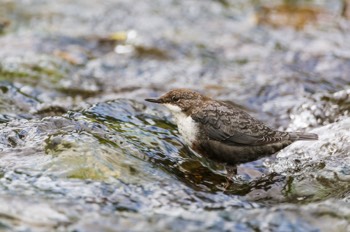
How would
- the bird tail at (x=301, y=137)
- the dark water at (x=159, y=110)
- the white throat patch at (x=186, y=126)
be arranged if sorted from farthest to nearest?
the bird tail at (x=301, y=137) < the white throat patch at (x=186, y=126) < the dark water at (x=159, y=110)

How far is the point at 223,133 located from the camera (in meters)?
5.52

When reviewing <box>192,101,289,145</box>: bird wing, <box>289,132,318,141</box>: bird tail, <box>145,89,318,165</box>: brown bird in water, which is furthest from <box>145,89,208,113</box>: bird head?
<box>289,132,318,141</box>: bird tail

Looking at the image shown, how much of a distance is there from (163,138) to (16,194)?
1.87m

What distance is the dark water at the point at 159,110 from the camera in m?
4.23

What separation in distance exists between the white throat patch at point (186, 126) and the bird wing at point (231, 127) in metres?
0.06

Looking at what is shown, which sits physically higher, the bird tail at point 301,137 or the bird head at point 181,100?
the bird head at point 181,100

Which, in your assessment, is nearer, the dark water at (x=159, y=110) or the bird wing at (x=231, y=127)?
the dark water at (x=159, y=110)

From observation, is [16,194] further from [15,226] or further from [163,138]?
[163,138]

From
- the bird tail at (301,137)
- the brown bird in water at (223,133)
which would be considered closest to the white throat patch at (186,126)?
the brown bird in water at (223,133)

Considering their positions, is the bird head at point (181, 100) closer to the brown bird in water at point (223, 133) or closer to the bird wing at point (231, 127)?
the brown bird in water at point (223, 133)

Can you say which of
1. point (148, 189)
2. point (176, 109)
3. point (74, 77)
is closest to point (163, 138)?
point (176, 109)

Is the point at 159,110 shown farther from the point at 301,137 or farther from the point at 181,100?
the point at 301,137

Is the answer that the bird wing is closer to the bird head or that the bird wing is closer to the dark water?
the bird head

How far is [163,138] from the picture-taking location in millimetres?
5867
